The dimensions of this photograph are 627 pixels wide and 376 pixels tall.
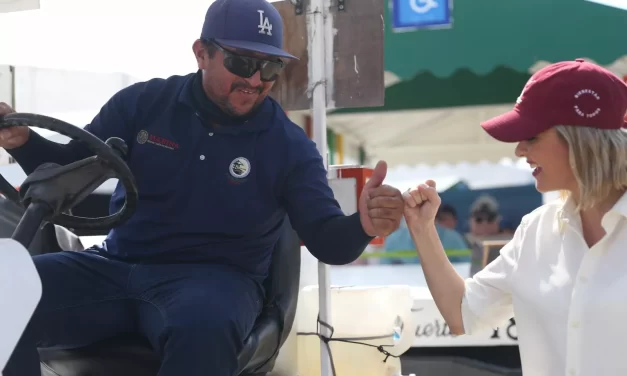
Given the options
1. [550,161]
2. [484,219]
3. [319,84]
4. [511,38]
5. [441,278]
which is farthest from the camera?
[484,219]

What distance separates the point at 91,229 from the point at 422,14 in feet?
9.37

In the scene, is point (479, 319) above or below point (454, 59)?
below

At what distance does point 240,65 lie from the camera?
180cm

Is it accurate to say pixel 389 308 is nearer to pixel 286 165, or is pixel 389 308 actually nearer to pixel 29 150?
pixel 286 165

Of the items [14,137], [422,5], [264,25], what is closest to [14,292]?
[14,137]

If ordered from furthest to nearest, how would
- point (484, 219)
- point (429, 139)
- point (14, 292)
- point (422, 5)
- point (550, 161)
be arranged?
point (429, 139) < point (484, 219) < point (422, 5) < point (550, 161) < point (14, 292)

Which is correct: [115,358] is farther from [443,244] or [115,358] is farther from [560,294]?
[443,244]

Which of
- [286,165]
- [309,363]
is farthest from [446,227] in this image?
[286,165]

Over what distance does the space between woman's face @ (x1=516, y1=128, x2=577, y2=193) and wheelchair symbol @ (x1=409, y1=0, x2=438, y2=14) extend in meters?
2.36

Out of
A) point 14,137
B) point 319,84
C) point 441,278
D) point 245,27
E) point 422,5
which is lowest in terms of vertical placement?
point 441,278

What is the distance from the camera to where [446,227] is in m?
6.30

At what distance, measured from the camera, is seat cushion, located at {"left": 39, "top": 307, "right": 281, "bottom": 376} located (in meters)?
1.54

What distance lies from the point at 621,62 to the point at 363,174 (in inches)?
120

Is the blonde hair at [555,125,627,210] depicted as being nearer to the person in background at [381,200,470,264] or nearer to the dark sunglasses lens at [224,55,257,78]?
the dark sunglasses lens at [224,55,257,78]
